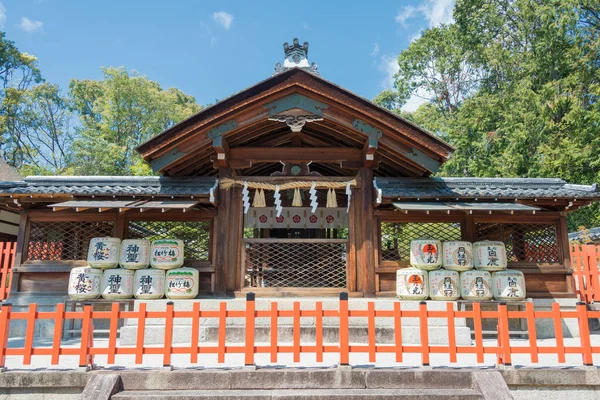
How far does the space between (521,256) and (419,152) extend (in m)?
3.48

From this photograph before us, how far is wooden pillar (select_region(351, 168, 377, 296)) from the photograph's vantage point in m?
8.23

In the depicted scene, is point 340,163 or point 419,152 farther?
point 340,163

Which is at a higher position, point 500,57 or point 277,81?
point 500,57

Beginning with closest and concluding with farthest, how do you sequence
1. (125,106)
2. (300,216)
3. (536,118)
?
(300,216) → (536,118) → (125,106)

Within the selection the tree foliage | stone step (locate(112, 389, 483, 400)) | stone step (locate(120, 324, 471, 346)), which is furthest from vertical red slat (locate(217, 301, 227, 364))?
the tree foliage

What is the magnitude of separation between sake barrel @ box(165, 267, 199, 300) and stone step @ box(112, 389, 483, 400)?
9.64 ft

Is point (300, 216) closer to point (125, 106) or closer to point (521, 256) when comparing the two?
point (521, 256)

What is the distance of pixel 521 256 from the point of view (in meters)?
9.08

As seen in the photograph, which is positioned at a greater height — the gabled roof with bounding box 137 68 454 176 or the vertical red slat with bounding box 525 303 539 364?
the gabled roof with bounding box 137 68 454 176

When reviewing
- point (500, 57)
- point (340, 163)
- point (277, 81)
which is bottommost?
point (340, 163)

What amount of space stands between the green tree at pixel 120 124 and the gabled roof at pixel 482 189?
23.6 metres

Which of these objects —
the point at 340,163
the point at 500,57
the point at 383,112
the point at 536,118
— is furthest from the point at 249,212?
the point at 500,57

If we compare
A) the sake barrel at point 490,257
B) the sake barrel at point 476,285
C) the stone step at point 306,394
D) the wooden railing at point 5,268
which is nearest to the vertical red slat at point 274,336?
the stone step at point 306,394

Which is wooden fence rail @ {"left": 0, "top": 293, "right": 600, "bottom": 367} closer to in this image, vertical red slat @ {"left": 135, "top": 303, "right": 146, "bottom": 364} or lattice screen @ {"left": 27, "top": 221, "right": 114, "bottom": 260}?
vertical red slat @ {"left": 135, "top": 303, "right": 146, "bottom": 364}
